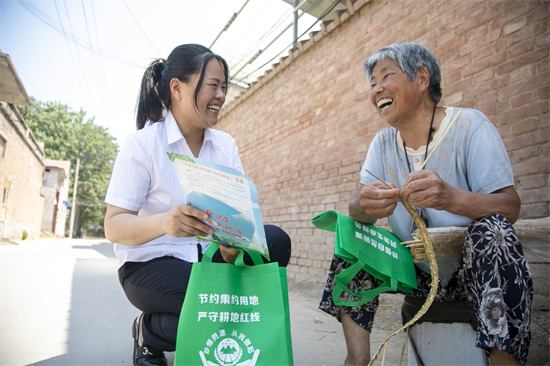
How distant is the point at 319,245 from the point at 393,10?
275 cm

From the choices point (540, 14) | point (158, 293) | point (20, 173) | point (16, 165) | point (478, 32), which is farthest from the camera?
point (20, 173)

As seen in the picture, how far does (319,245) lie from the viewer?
3.96m

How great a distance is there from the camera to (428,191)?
1.14m

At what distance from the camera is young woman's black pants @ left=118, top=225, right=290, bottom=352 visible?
53.1 inches

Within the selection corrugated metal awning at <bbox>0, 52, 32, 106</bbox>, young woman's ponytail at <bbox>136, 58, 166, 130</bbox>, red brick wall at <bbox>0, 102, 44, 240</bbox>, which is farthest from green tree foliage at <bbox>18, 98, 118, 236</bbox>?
young woman's ponytail at <bbox>136, 58, 166, 130</bbox>

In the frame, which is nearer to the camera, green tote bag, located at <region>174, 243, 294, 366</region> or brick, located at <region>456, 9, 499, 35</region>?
green tote bag, located at <region>174, 243, 294, 366</region>

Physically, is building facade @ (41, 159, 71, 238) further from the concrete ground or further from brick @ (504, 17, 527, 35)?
brick @ (504, 17, 527, 35)

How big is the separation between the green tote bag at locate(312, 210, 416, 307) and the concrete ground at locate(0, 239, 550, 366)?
2.28ft

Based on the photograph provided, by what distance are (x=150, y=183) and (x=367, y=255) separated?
3.33ft

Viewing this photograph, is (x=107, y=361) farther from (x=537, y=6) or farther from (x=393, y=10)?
(x=393, y=10)

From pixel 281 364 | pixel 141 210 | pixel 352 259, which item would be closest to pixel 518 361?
pixel 352 259

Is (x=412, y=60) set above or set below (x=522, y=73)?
below

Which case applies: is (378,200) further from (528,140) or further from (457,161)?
(528,140)

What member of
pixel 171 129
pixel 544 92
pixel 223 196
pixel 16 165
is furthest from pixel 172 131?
pixel 16 165
